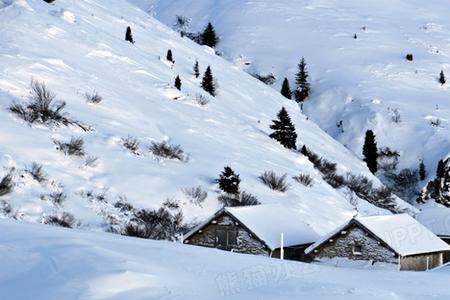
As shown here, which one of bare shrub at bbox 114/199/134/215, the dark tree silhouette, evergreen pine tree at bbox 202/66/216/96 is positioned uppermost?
the dark tree silhouette

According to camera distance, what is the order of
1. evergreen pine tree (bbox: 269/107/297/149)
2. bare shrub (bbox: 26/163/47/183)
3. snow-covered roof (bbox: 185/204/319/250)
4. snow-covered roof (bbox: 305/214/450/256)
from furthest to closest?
evergreen pine tree (bbox: 269/107/297/149) < bare shrub (bbox: 26/163/47/183) < snow-covered roof (bbox: 185/204/319/250) < snow-covered roof (bbox: 305/214/450/256)

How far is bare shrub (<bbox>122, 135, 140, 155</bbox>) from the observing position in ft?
117

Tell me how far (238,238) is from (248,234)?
1.61 ft

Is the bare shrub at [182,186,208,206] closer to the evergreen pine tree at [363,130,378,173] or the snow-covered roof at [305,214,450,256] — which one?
the snow-covered roof at [305,214,450,256]

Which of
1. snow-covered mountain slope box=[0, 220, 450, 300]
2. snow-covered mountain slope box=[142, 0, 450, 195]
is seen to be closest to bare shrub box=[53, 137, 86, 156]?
snow-covered mountain slope box=[0, 220, 450, 300]

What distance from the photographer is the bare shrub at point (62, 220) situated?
84.9 ft

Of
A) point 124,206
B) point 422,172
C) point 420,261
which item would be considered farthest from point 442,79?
point 124,206

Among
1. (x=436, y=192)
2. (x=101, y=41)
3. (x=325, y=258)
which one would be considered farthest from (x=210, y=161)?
(x=436, y=192)

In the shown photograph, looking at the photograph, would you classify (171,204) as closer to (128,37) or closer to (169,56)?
(169,56)

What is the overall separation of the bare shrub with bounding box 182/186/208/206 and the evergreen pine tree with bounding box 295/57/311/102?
42.6 meters

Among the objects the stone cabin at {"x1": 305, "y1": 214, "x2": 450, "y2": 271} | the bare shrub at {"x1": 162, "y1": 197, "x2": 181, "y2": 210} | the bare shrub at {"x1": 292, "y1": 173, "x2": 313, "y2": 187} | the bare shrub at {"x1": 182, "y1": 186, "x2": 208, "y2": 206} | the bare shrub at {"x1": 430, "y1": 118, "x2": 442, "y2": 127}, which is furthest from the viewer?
the bare shrub at {"x1": 430, "y1": 118, "x2": 442, "y2": 127}

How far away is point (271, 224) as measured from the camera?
26.9 meters

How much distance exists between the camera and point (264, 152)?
143ft

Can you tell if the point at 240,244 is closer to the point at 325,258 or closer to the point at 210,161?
the point at 325,258
